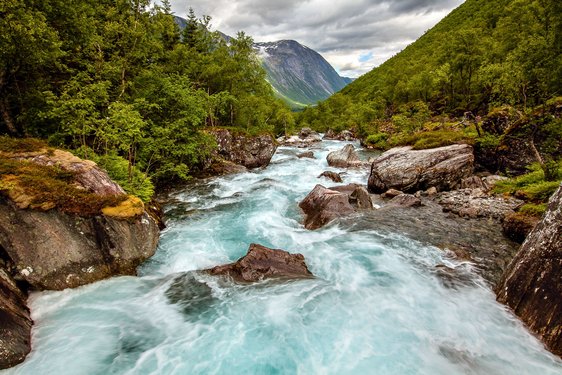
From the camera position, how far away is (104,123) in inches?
501

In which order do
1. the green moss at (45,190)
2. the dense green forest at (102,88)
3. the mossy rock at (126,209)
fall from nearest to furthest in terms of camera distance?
1. the green moss at (45,190)
2. the mossy rock at (126,209)
3. the dense green forest at (102,88)

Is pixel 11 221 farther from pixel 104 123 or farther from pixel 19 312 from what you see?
pixel 104 123

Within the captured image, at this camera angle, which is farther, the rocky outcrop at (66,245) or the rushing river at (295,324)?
the rocky outcrop at (66,245)

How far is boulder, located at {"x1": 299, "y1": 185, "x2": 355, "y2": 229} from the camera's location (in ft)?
48.6

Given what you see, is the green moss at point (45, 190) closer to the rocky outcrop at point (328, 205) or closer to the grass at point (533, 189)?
the rocky outcrop at point (328, 205)

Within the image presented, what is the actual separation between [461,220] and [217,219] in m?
12.6

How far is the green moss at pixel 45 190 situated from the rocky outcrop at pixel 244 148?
19.9 metres

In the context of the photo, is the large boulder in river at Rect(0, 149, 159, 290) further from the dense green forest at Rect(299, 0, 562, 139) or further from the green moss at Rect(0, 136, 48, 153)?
the dense green forest at Rect(299, 0, 562, 139)

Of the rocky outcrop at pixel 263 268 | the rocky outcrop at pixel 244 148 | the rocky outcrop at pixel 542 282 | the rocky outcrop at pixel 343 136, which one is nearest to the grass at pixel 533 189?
the rocky outcrop at pixel 542 282

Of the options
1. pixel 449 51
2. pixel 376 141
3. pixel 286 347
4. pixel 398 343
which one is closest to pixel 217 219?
pixel 286 347

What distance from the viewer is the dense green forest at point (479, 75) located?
17.5 meters

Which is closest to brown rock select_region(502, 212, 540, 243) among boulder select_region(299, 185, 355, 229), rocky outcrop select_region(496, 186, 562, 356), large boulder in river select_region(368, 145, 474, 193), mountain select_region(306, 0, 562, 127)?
rocky outcrop select_region(496, 186, 562, 356)

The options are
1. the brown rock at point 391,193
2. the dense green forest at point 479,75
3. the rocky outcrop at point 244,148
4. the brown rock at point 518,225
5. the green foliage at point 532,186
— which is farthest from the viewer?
the rocky outcrop at point 244,148

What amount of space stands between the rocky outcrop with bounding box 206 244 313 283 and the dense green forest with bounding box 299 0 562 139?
1750 cm
